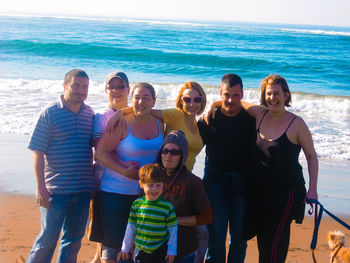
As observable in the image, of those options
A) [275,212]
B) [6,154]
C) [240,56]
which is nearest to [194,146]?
[275,212]

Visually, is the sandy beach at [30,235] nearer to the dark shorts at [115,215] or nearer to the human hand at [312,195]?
the dark shorts at [115,215]

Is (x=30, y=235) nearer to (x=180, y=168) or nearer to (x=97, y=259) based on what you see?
(x=97, y=259)

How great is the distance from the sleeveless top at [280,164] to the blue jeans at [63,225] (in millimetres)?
1413

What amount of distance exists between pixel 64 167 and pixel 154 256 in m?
1.04

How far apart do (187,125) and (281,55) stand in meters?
28.4

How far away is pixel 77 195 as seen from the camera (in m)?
3.39

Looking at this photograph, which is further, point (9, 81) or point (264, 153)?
point (9, 81)

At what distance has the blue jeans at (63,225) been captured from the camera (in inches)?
130

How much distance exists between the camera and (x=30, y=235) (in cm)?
479

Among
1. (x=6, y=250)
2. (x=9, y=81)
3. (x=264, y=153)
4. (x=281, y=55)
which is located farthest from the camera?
(x=281, y=55)

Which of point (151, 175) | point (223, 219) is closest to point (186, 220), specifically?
point (151, 175)

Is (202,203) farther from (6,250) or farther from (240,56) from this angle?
(240,56)

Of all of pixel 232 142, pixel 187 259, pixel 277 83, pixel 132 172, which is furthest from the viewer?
pixel 232 142

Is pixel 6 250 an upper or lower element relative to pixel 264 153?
lower
